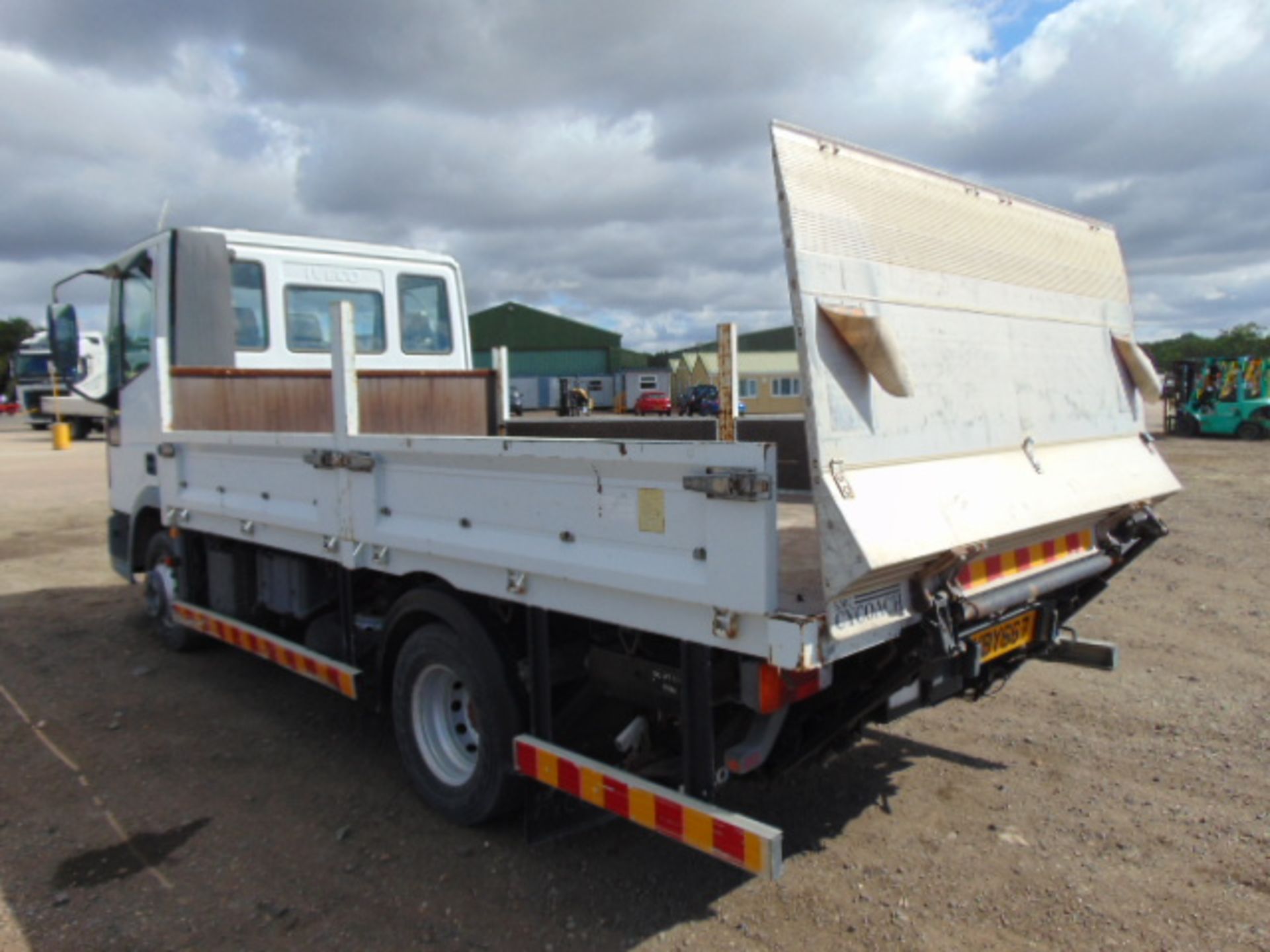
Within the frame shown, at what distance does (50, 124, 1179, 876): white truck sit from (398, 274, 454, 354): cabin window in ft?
4.85

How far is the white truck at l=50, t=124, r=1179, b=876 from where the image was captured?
2.60 m

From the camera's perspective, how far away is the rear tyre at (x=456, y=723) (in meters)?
3.46

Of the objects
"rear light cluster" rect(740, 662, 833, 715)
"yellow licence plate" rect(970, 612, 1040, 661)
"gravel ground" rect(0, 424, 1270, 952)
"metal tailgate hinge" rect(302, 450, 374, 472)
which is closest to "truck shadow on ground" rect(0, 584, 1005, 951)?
"gravel ground" rect(0, 424, 1270, 952)

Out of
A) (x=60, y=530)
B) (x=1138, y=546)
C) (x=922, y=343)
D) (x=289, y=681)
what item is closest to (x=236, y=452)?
(x=289, y=681)

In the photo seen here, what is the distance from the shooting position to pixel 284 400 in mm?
5410

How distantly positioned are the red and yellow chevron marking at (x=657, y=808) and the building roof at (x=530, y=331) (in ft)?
173

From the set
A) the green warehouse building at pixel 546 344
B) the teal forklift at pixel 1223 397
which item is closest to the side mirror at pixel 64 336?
the teal forklift at pixel 1223 397

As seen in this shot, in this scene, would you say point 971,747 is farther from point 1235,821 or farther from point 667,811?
point 667,811

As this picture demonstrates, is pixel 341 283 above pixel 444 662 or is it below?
above

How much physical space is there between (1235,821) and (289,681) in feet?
16.7

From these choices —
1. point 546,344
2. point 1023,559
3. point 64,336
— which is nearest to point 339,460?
point 1023,559

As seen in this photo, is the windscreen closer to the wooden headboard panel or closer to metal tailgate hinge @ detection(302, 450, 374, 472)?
the wooden headboard panel

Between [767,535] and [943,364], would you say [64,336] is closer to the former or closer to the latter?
[767,535]

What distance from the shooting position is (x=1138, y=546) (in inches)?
157
